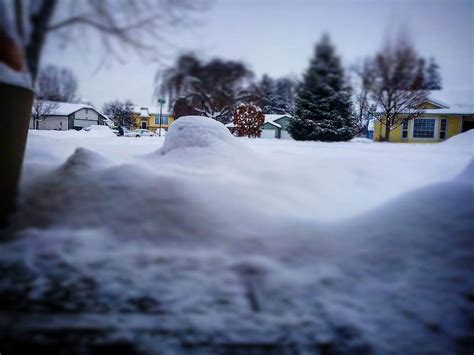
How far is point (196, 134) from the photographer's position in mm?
5512

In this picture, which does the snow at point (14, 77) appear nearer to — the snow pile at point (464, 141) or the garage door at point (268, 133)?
the garage door at point (268, 133)

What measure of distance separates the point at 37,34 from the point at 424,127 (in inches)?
186

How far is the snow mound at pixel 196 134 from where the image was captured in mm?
5426

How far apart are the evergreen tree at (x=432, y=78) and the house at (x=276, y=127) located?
1817 mm

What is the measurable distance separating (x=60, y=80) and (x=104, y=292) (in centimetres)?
295

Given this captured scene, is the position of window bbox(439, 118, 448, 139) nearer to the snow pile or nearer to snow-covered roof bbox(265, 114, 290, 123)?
the snow pile

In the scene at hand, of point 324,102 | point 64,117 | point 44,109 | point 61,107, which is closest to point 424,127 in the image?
point 324,102

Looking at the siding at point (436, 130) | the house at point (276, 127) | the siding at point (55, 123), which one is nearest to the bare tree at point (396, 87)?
the siding at point (436, 130)

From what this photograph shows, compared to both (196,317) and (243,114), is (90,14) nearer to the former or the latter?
(243,114)

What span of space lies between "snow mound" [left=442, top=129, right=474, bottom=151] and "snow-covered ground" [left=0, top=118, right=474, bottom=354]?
16 mm

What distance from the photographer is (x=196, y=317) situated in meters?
1.82

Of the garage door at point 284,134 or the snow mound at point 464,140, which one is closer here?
the snow mound at point 464,140

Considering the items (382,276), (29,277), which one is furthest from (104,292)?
(382,276)

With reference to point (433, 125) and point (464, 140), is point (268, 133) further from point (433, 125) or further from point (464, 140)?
point (464, 140)
